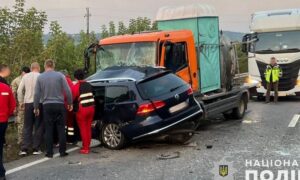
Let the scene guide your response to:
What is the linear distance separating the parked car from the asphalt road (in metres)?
0.39

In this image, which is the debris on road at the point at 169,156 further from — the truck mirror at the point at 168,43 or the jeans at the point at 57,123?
the truck mirror at the point at 168,43

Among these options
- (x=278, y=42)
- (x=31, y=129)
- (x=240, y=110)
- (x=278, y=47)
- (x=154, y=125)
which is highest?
(x=278, y=42)

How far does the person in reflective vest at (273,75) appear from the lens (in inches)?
717

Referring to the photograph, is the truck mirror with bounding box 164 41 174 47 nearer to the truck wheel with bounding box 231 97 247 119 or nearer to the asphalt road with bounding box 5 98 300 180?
the asphalt road with bounding box 5 98 300 180

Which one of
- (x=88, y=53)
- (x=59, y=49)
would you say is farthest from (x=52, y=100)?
(x=59, y=49)

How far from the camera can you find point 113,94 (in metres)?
9.34

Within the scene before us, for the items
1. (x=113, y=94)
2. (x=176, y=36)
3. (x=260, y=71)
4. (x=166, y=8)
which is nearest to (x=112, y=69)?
(x=113, y=94)

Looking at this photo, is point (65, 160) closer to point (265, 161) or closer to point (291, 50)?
point (265, 161)

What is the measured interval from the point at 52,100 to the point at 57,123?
1.52 ft

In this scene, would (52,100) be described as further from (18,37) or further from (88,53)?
(18,37)

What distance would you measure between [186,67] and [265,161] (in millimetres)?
4086

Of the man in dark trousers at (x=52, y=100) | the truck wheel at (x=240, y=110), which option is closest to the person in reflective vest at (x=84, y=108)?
the man in dark trousers at (x=52, y=100)

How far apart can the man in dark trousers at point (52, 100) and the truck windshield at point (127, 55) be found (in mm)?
2502

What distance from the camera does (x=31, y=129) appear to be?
31.1 feet
